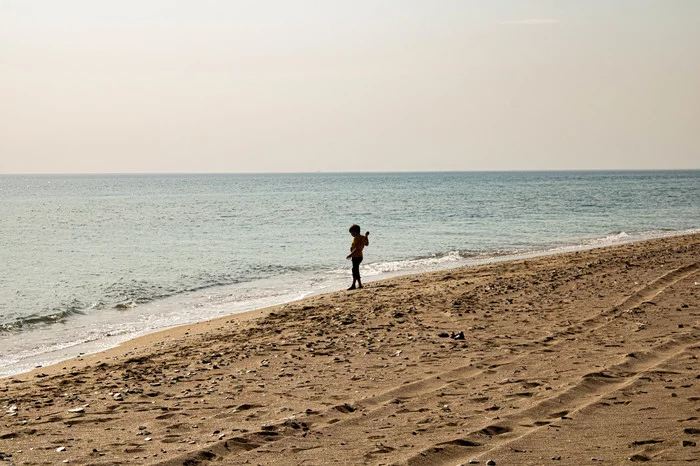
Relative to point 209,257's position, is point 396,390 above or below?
above

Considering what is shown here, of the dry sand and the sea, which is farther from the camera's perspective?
the sea

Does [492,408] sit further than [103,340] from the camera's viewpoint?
No

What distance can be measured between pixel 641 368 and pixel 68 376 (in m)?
7.09

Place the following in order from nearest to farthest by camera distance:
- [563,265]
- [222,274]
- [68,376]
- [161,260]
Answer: [68,376] → [563,265] → [222,274] → [161,260]

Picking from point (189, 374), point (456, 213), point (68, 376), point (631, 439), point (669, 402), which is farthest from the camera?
point (456, 213)

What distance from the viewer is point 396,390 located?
744 centimetres

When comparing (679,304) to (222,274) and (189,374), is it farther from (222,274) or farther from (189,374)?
(222,274)

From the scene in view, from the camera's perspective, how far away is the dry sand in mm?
5812

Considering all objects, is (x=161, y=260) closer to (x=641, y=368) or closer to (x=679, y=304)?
(x=679, y=304)

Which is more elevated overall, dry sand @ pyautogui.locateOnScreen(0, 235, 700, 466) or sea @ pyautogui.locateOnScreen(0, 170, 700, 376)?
dry sand @ pyautogui.locateOnScreen(0, 235, 700, 466)

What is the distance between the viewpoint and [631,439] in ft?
18.9

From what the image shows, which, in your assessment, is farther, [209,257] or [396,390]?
[209,257]

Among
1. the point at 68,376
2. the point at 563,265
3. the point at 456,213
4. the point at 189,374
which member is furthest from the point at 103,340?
the point at 456,213

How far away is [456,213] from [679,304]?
134 ft
